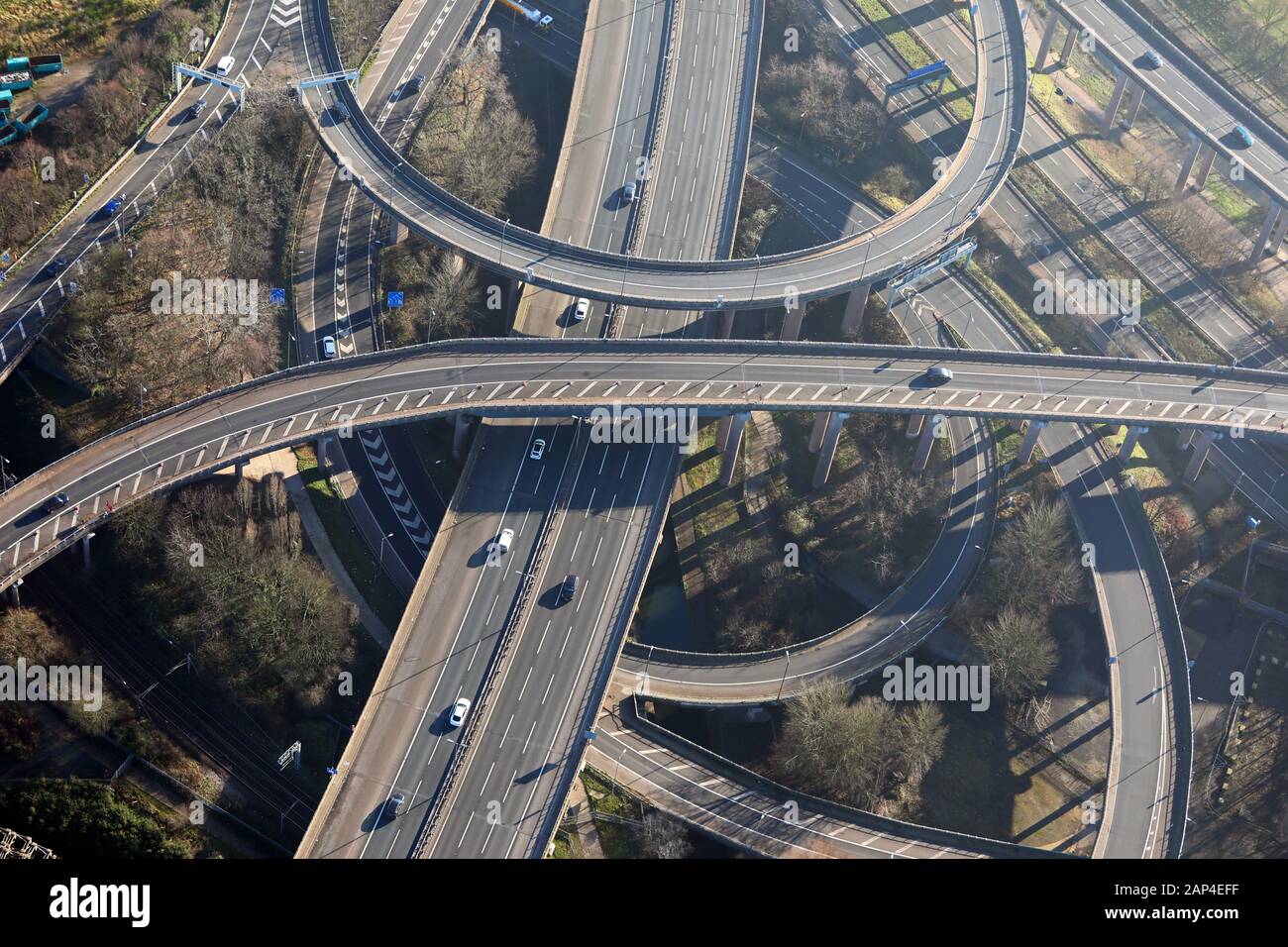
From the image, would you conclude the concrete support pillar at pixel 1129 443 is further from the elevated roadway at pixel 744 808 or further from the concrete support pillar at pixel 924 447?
the elevated roadway at pixel 744 808

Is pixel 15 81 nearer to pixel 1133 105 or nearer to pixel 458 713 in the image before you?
pixel 458 713

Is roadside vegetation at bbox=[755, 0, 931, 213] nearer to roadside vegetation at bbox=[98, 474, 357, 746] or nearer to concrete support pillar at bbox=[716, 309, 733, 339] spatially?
concrete support pillar at bbox=[716, 309, 733, 339]

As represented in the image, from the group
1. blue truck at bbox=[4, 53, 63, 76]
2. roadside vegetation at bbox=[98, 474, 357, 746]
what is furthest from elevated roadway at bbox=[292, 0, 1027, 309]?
roadside vegetation at bbox=[98, 474, 357, 746]

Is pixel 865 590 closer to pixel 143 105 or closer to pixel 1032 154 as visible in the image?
pixel 1032 154
